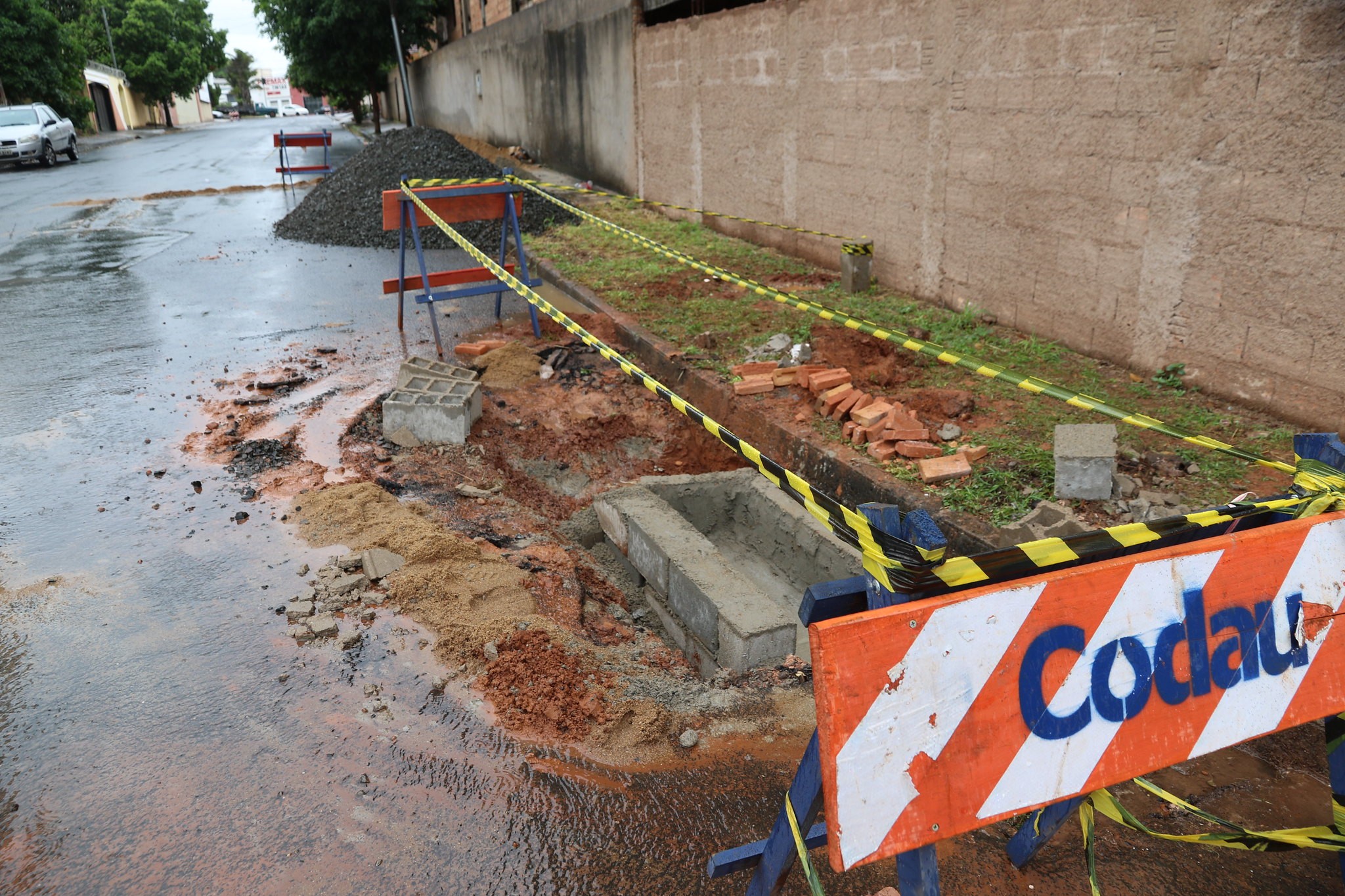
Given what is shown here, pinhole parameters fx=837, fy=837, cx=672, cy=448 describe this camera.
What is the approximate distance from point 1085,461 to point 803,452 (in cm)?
181

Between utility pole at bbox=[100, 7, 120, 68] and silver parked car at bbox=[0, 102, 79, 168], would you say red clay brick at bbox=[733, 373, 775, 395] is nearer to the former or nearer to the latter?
silver parked car at bbox=[0, 102, 79, 168]

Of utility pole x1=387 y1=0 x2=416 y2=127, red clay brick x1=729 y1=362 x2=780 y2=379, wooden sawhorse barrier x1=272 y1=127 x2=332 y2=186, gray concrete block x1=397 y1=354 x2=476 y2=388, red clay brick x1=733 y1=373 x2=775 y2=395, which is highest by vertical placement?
utility pole x1=387 y1=0 x2=416 y2=127

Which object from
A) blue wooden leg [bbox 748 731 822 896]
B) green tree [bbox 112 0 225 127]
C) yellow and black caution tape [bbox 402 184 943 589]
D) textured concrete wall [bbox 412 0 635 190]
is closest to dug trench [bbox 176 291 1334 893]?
blue wooden leg [bbox 748 731 822 896]

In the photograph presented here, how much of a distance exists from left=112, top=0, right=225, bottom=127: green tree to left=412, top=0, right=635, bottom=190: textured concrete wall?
4117cm

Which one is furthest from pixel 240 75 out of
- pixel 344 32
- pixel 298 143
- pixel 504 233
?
pixel 504 233

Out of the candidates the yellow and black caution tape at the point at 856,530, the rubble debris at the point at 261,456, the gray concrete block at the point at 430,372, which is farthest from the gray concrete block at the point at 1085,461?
the rubble debris at the point at 261,456

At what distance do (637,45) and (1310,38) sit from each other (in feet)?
37.4

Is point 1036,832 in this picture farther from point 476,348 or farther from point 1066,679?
point 476,348

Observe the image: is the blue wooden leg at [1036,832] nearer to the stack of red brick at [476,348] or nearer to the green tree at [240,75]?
the stack of red brick at [476,348]

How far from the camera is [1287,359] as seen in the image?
5.23 meters

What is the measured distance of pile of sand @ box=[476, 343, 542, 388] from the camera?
7320 mm

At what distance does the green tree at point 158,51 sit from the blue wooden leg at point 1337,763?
6989cm

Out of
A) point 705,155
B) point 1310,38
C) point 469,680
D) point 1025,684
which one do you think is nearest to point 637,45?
point 705,155

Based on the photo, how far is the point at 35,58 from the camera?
3531 cm
